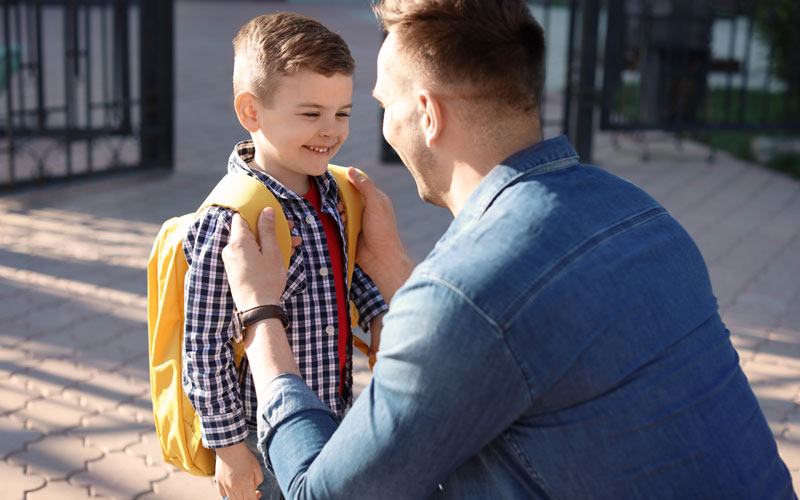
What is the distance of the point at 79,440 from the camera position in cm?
333

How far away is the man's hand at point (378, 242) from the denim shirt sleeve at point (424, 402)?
0.75m

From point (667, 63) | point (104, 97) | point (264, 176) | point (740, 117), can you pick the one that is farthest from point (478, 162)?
point (667, 63)

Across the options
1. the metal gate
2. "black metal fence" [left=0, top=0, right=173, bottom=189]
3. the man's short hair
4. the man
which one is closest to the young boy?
the man

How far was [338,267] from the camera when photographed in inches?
82.0

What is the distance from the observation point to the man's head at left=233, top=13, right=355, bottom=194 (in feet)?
6.46

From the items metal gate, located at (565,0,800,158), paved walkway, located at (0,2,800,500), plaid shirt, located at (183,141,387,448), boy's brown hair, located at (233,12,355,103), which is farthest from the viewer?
metal gate, located at (565,0,800,158)

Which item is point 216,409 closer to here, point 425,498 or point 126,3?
point 425,498

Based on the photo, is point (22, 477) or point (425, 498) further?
point (22, 477)

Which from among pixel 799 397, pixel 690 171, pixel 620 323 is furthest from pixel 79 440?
pixel 690 171

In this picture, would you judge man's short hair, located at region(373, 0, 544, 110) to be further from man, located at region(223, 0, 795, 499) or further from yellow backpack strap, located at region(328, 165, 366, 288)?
yellow backpack strap, located at region(328, 165, 366, 288)

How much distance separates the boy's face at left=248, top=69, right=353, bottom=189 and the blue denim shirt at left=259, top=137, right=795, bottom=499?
0.59 m

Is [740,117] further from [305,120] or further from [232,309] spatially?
[232,309]

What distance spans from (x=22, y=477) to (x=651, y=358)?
7.96ft

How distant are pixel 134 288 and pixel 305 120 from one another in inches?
Answer: 127
